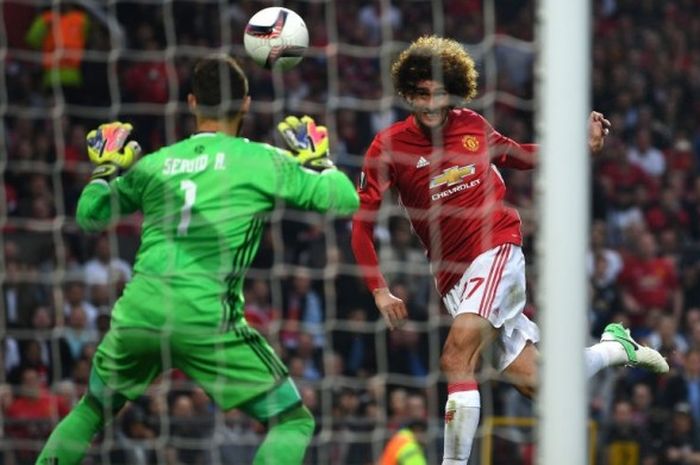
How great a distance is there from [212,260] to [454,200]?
1360mm

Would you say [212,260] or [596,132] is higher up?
[596,132]

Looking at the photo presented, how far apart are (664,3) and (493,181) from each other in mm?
7808

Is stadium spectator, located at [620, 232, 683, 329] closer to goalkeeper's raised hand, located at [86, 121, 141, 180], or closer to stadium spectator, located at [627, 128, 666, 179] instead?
stadium spectator, located at [627, 128, 666, 179]

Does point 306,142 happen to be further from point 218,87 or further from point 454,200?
point 454,200

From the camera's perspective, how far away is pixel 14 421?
9711mm

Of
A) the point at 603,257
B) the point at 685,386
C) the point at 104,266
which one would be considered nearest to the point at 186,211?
the point at 104,266

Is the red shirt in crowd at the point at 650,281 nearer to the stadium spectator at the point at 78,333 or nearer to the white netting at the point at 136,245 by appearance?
the white netting at the point at 136,245

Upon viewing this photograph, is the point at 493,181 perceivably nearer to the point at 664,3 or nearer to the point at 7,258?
the point at 7,258

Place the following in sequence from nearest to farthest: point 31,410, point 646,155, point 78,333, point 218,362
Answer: point 218,362
point 31,410
point 78,333
point 646,155

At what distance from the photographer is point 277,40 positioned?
21.9 ft

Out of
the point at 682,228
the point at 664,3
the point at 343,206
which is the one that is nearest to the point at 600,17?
the point at 664,3

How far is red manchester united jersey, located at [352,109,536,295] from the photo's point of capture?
22.9 ft

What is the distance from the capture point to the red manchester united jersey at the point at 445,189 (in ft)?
22.9

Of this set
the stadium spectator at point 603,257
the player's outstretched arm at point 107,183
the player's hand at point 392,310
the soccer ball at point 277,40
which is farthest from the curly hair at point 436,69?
the stadium spectator at point 603,257
